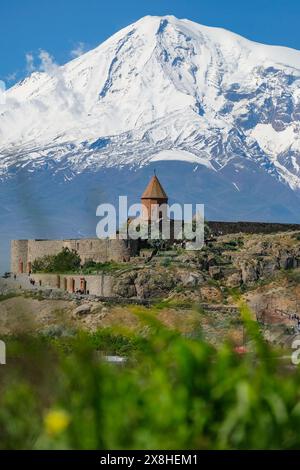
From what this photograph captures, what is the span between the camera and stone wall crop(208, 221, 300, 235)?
5400cm

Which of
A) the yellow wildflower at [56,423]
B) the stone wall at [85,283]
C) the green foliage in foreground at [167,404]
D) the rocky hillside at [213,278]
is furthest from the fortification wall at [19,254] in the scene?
the yellow wildflower at [56,423]

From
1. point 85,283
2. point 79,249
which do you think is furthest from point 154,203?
point 85,283

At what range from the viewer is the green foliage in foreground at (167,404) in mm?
3512

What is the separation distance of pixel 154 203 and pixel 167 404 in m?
50.1

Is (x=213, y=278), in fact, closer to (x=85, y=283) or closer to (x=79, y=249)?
(x=85, y=283)

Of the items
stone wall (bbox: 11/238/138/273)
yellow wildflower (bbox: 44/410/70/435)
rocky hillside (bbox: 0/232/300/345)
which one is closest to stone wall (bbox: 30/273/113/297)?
rocky hillside (bbox: 0/232/300/345)

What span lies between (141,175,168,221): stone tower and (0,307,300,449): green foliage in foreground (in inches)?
1859

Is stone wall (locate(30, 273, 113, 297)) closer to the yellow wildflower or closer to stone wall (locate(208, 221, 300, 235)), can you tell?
stone wall (locate(208, 221, 300, 235))

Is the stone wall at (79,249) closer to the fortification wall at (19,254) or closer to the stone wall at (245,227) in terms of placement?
the fortification wall at (19,254)

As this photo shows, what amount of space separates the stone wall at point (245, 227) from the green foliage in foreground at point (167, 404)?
162ft

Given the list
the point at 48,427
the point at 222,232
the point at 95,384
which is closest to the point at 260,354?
the point at 95,384

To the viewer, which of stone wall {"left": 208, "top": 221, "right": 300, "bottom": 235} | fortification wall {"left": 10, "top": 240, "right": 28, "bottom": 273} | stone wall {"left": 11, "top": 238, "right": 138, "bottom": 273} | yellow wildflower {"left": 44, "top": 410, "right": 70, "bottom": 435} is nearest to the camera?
yellow wildflower {"left": 44, "top": 410, "right": 70, "bottom": 435}

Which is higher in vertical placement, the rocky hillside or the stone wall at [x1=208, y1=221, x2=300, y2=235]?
the stone wall at [x1=208, y1=221, x2=300, y2=235]
